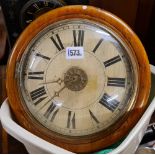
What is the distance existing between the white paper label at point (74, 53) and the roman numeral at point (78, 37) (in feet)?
0.04

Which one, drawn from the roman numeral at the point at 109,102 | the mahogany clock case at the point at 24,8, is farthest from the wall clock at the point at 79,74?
the mahogany clock case at the point at 24,8

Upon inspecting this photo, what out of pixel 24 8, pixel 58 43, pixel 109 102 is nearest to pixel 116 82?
pixel 109 102

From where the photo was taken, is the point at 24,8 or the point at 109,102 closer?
the point at 109,102

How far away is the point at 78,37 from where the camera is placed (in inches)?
28.0

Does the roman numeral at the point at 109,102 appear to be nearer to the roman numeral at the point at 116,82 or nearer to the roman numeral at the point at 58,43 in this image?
the roman numeral at the point at 116,82

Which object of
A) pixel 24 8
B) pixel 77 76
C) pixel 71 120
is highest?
pixel 24 8

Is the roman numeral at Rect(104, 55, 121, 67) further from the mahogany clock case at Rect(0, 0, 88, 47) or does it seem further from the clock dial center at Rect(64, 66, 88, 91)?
the mahogany clock case at Rect(0, 0, 88, 47)

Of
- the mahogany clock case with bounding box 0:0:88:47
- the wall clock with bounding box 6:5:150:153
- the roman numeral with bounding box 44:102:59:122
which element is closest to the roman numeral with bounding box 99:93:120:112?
the wall clock with bounding box 6:5:150:153

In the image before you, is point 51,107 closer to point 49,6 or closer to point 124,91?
point 124,91

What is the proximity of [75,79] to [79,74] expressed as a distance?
0.02m

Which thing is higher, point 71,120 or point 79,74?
point 79,74

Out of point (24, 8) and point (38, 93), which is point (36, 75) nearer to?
point (38, 93)

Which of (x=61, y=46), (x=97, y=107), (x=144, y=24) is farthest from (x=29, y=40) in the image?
(x=144, y=24)

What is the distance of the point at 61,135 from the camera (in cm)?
70
